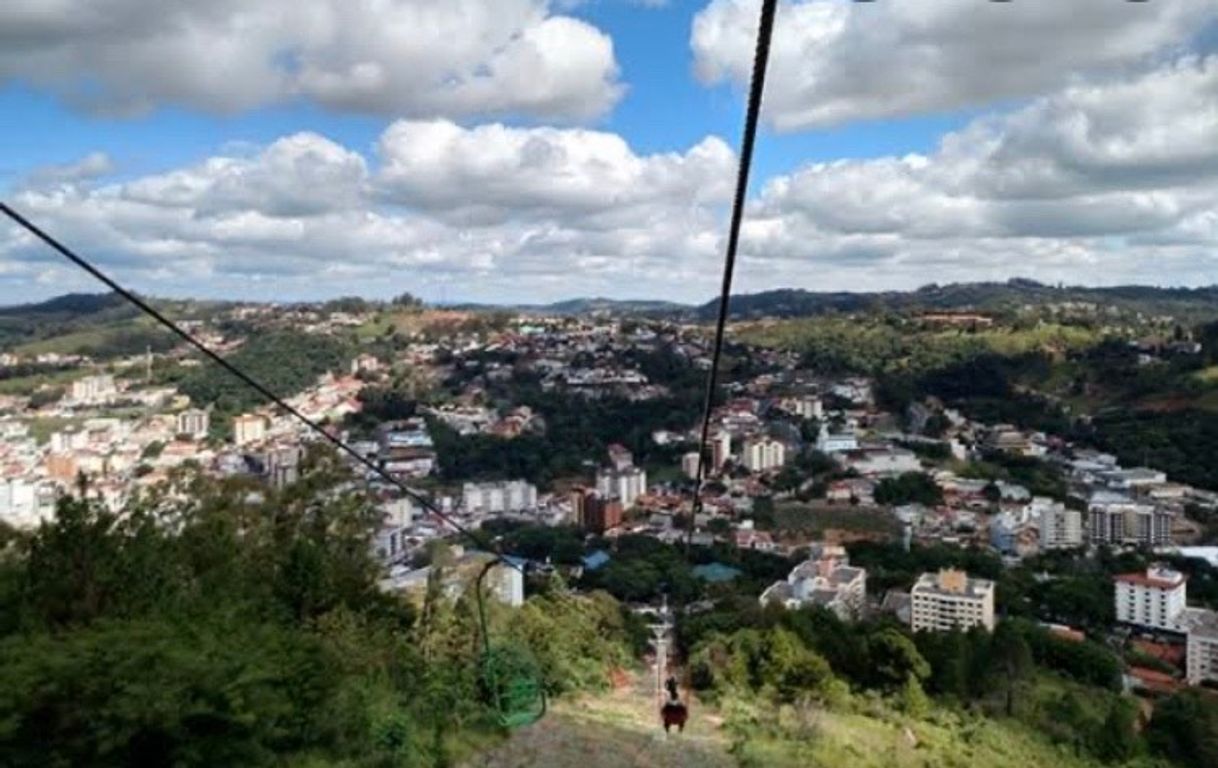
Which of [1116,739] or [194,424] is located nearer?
[1116,739]

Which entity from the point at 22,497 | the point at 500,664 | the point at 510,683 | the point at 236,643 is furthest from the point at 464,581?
the point at 22,497

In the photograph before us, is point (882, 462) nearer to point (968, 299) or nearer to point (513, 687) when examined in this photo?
point (513, 687)

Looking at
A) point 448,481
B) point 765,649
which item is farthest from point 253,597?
point 448,481

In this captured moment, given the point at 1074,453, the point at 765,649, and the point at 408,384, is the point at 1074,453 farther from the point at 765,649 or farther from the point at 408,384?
the point at 765,649

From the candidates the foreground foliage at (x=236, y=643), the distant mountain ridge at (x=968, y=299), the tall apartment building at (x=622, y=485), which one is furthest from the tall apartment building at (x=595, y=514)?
the distant mountain ridge at (x=968, y=299)

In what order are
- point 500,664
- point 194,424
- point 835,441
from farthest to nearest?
point 835,441
point 194,424
point 500,664

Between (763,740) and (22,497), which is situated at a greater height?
(763,740)

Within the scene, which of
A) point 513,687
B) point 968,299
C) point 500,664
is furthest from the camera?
point 968,299
